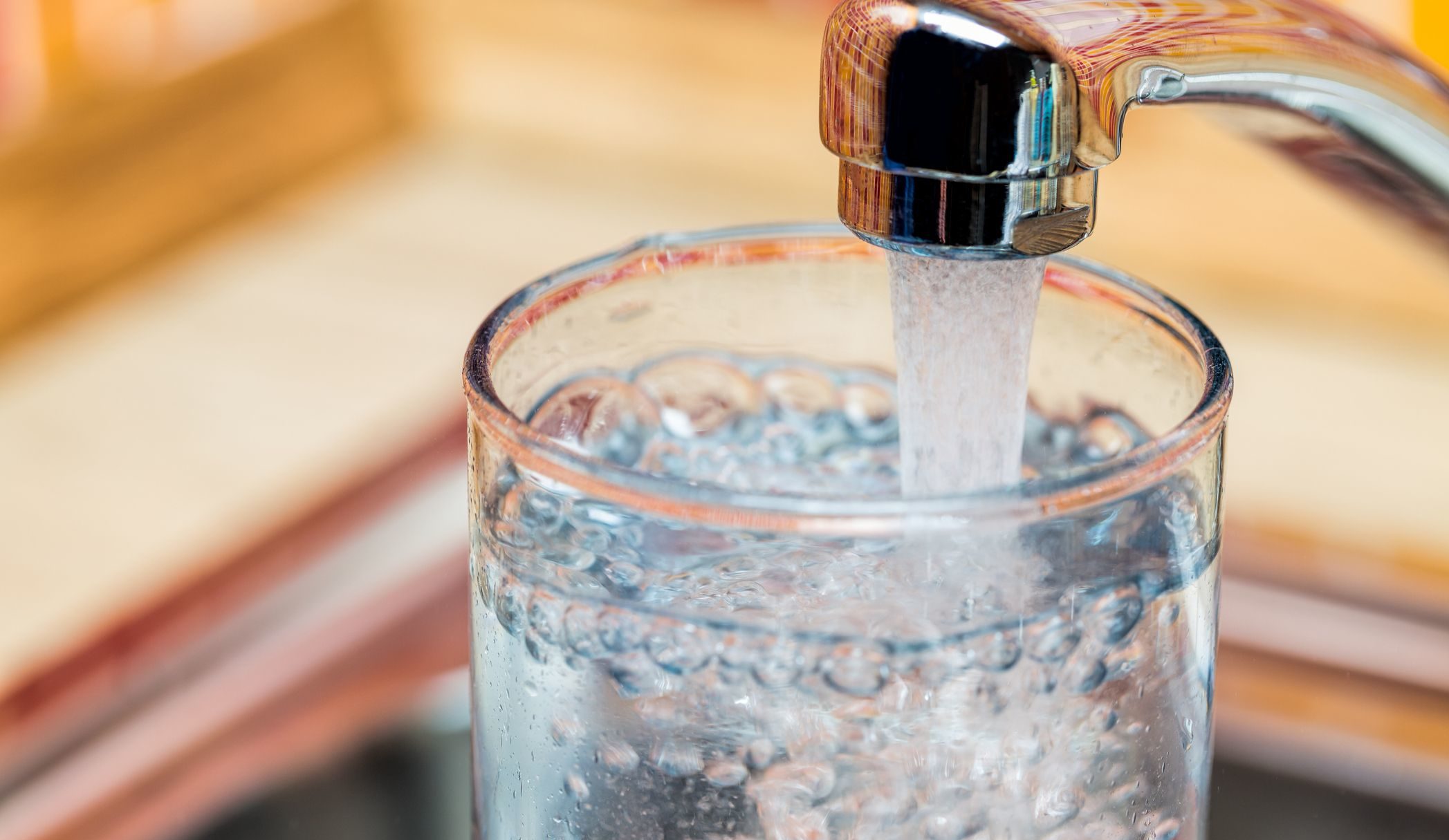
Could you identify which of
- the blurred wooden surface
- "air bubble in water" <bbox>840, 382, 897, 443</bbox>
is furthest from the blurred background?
"air bubble in water" <bbox>840, 382, 897, 443</bbox>

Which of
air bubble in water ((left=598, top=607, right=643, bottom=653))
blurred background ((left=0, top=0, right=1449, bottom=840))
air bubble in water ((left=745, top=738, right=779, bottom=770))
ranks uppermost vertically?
air bubble in water ((left=598, top=607, right=643, bottom=653))

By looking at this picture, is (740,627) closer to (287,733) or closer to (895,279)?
(895,279)

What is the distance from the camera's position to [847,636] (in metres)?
0.28

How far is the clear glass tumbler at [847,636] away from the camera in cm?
27

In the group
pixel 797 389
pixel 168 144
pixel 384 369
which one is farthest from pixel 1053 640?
pixel 168 144

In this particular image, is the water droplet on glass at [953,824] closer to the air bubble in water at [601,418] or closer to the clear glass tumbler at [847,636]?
the clear glass tumbler at [847,636]

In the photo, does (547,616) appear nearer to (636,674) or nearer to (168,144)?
(636,674)

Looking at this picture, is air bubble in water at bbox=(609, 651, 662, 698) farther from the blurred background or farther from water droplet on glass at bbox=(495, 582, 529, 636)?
the blurred background

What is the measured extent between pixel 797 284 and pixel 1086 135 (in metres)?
0.10

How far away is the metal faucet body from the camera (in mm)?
275

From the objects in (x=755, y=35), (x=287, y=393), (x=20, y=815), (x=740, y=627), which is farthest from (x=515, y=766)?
(x=755, y=35)

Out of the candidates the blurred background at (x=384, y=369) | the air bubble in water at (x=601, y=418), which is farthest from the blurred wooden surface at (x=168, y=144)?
the air bubble in water at (x=601, y=418)

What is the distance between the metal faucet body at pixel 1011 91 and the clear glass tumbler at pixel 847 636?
44 millimetres

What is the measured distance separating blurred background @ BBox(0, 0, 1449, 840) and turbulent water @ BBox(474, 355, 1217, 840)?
14cm
